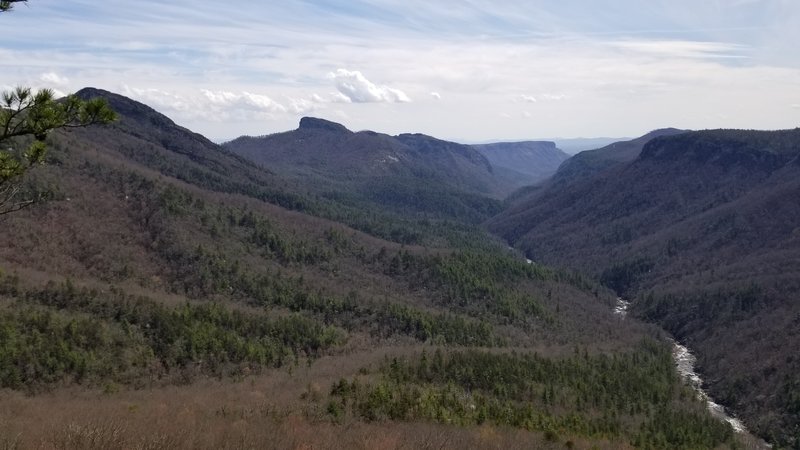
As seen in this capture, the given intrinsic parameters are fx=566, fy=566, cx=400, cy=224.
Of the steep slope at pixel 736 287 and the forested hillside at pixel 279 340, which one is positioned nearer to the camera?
the forested hillside at pixel 279 340

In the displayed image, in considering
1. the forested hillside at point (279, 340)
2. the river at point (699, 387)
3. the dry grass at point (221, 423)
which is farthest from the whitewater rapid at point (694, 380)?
the dry grass at point (221, 423)

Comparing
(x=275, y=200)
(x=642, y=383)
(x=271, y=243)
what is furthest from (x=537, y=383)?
(x=275, y=200)

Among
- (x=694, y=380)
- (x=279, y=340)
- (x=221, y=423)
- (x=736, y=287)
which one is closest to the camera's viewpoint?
(x=221, y=423)

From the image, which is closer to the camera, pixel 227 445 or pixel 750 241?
pixel 227 445

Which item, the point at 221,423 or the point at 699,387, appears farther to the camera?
the point at 699,387

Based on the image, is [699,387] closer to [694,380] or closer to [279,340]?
[694,380]

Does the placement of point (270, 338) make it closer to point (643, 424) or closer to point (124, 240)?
point (124, 240)

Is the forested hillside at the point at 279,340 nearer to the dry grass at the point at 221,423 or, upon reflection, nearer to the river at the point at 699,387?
the dry grass at the point at 221,423

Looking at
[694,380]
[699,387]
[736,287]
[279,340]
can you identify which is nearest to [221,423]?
[279,340]
